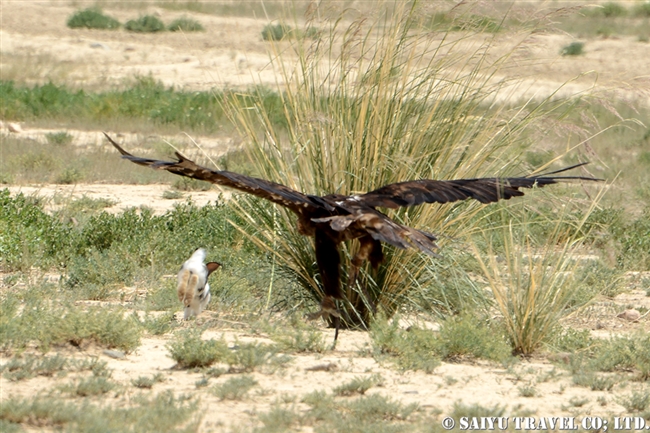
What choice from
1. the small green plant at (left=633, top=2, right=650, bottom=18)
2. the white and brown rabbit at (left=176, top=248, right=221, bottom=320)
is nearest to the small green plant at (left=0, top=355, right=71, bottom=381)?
the white and brown rabbit at (left=176, top=248, right=221, bottom=320)

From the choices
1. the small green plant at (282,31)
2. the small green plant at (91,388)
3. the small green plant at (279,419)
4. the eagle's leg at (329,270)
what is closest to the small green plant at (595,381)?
the eagle's leg at (329,270)

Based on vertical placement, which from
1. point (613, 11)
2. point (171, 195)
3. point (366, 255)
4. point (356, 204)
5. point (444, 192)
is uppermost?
point (613, 11)

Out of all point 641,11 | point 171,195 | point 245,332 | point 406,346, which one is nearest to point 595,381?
point 406,346

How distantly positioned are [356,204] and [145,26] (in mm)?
25435

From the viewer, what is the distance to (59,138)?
1316 cm

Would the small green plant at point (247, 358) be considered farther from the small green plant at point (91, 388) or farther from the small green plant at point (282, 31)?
the small green plant at point (282, 31)

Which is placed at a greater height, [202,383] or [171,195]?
[202,383]

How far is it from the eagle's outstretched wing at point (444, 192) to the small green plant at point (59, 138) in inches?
364

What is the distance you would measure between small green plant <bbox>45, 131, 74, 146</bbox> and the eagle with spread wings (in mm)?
9022

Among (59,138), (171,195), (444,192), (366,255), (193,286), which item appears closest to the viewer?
(444,192)

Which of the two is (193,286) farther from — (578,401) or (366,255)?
(578,401)

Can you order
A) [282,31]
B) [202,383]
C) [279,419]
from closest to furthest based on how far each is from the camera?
[279,419]
[202,383]
[282,31]

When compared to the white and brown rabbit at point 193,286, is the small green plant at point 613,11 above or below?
above

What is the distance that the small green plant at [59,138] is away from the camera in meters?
13.1
